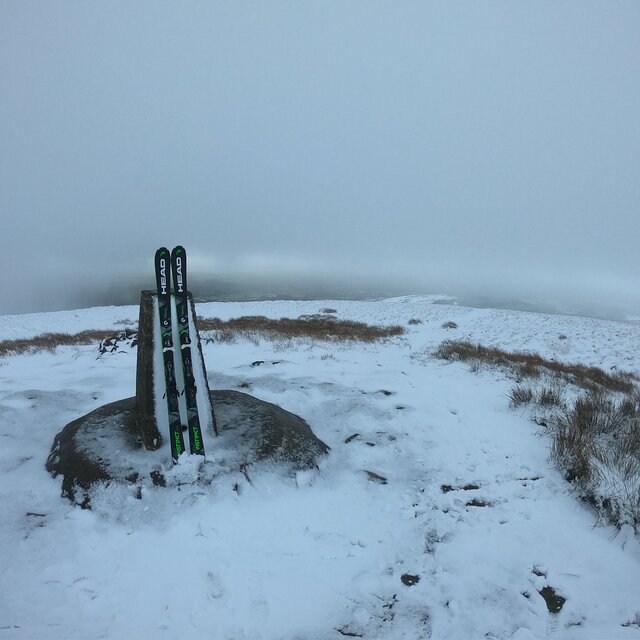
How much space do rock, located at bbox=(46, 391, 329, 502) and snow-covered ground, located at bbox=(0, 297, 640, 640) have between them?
0.54ft

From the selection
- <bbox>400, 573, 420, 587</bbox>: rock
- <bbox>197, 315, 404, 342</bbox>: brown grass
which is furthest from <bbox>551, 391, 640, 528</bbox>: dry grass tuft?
<bbox>197, 315, 404, 342</bbox>: brown grass

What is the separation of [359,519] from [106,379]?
569cm

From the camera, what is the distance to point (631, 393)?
9.14 metres

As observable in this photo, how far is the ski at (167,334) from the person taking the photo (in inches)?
159

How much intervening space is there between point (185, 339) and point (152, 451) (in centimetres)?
140

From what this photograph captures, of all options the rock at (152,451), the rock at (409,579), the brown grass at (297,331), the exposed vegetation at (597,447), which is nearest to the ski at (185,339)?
the rock at (152,451)

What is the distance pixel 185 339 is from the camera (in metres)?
4.27

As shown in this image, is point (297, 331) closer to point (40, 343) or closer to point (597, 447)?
point (40, 343)

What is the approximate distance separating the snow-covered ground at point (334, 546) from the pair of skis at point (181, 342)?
44cm

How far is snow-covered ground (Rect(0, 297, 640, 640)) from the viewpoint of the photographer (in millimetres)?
2562

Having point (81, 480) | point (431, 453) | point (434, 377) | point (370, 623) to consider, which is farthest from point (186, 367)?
point (434, 377)

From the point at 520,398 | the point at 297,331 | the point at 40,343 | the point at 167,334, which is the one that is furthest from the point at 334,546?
the point at 40,343

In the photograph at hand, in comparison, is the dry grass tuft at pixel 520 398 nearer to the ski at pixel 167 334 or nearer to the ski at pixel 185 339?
Result: the ski at pixel 185 339

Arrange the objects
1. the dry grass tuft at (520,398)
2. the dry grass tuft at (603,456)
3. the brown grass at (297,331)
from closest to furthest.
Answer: the dry grass tuft at (603,456) < the dry grass tuft at (520,398) < the brown grass at (297,331)
